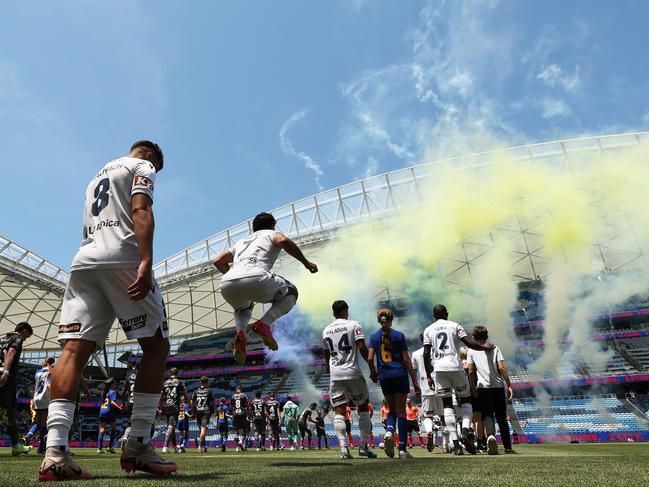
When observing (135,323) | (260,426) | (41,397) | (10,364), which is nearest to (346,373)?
(135,323)

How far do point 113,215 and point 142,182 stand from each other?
0.92 ft

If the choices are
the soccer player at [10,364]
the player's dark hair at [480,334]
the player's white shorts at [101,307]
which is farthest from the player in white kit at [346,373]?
the soccer player at [10,364]

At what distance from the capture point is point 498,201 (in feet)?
122

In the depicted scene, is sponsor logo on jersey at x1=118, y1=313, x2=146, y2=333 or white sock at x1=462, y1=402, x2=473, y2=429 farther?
white sock at x1=462, y1=402, x2=473, y2=429

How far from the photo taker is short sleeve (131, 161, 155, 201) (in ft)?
9.51

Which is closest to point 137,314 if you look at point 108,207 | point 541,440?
point 108,207

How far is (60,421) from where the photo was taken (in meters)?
2.59

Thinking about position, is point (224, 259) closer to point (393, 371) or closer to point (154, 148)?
point (154, 148)

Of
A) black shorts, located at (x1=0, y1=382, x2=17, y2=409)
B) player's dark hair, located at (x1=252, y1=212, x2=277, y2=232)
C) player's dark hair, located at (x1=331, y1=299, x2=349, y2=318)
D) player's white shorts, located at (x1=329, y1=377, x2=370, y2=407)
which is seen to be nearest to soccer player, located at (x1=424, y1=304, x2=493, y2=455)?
player's white shorts, located at (x1=329, y1=377, x2=370, y2=407)

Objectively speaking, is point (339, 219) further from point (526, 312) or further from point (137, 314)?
point (137, 314)

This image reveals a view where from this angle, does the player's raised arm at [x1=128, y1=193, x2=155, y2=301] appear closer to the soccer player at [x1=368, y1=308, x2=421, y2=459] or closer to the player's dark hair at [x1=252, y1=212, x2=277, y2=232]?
the player's dark hair at [x1=252, y1=212, x2=277, y2=232]

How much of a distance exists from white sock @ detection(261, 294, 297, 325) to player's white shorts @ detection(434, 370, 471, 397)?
11.4ft

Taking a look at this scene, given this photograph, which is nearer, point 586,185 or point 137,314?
point 137,314

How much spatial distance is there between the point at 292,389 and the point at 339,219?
14.0 m
